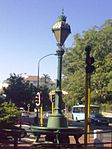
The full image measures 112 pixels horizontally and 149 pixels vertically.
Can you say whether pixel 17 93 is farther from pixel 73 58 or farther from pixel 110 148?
pixel 110 148

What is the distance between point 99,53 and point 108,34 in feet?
12.3

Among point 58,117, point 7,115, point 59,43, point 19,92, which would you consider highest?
point 19,92

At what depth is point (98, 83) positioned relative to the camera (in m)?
76.1

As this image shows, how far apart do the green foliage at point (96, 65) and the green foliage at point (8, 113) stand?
164ft

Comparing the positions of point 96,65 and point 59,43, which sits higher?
point 96,65

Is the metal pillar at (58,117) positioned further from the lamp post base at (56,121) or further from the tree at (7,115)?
the tree at (7,115)

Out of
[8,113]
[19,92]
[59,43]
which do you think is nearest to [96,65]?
[19,92]

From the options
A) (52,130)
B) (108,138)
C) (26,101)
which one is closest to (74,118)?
(26,101)

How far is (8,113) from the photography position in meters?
19.0

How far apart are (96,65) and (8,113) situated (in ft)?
190

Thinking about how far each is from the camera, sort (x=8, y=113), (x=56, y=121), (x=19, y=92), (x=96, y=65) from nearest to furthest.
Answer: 1. (x=56, y=121)
2. (x=8, y=113)
3. (x=19, y=92)
4. (x=96, y=65)

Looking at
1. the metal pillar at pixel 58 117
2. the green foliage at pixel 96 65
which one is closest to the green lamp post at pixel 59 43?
the metal pillar at pixel 58 117

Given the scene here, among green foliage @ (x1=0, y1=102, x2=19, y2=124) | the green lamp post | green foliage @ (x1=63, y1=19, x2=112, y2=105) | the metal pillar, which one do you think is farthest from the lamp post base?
green foliage @ (x1=63, y1=19, x2=112, y2=105)

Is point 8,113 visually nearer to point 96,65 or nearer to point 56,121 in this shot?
point 56,121
